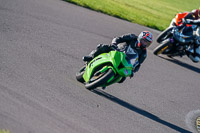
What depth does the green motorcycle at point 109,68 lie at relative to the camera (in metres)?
7.90

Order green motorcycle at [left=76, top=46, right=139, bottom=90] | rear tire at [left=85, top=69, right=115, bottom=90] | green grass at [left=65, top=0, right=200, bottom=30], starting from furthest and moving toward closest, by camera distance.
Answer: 1. green grass at [left=65, top=0, right=200, bottom=30]
2. green motorcycle at [left=76, top=46, right=139, bottom=90]
3. rear tire at [left=85, top=69, right=115, bottom=90]

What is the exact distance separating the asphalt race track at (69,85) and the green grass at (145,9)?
273 cm

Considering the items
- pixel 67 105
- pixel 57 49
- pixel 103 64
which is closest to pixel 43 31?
pixel 57 49

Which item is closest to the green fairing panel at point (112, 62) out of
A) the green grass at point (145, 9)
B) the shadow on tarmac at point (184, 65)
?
the shadow on tarmac at point (184, 65)

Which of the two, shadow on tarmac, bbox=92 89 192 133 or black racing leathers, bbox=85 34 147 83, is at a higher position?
black racing leathers, bbox=85 34 147 83

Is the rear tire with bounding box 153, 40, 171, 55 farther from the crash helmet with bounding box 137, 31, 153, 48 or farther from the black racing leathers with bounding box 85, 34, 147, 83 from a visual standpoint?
the crash helmet with bounding box 137, 31, 153, 48

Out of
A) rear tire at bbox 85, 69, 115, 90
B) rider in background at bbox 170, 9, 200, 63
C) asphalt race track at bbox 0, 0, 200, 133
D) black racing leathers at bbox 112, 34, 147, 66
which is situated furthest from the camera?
rider in background at bbox 170, 9, 200, 63

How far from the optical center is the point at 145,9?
2322 cm

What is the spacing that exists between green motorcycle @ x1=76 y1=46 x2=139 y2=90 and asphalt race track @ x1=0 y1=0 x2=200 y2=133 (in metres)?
0.29

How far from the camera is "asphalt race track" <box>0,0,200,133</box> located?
637cm

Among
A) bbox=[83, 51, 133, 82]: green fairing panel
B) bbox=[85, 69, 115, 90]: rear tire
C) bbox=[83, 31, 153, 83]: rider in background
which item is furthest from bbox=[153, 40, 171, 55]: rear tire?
bbox=[85, 69, 115, 90]: rear tire

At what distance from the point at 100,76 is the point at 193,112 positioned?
312 centimetres

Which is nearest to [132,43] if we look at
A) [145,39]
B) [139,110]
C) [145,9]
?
[145,39]

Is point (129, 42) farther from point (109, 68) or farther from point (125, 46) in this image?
point (109, 68)
